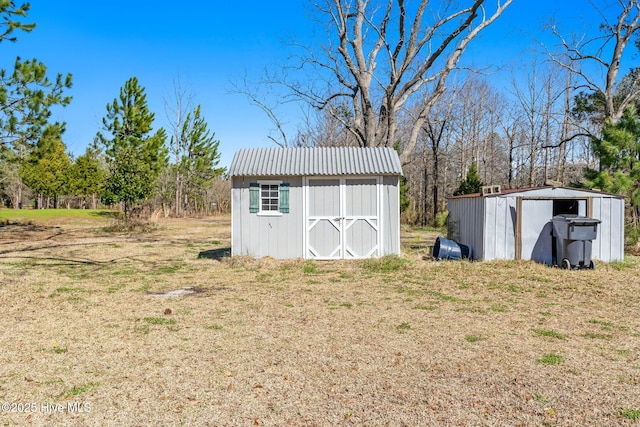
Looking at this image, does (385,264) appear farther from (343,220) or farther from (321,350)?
(321,350)

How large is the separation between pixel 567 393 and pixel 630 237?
1069 cm

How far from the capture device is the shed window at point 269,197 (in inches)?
429

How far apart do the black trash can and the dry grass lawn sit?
2.52ft

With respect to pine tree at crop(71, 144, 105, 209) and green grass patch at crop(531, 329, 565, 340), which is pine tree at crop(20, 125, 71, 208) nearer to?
pine tree at crop(71, 144, 105, 209)

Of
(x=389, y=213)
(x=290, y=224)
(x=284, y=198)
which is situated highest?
(x=284, y=198)

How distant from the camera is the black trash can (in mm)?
9266

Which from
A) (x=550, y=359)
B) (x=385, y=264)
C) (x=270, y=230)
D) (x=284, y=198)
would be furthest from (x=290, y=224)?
(x=550, y=359)

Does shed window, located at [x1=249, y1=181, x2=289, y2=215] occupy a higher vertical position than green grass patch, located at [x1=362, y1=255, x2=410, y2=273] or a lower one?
higher

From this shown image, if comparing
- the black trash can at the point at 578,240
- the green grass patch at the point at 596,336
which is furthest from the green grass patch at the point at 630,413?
the black trash can at the point at 578,240

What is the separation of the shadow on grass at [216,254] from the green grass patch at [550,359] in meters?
8.52

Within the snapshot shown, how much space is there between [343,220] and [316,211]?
710mm

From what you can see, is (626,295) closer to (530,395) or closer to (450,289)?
(450,289)

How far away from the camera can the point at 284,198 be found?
1090cm

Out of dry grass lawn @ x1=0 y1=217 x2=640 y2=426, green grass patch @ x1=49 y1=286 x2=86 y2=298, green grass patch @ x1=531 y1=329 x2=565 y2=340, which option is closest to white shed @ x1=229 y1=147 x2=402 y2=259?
dry grass lawn @ x1=0 y1=217 x2=640 y2=426
